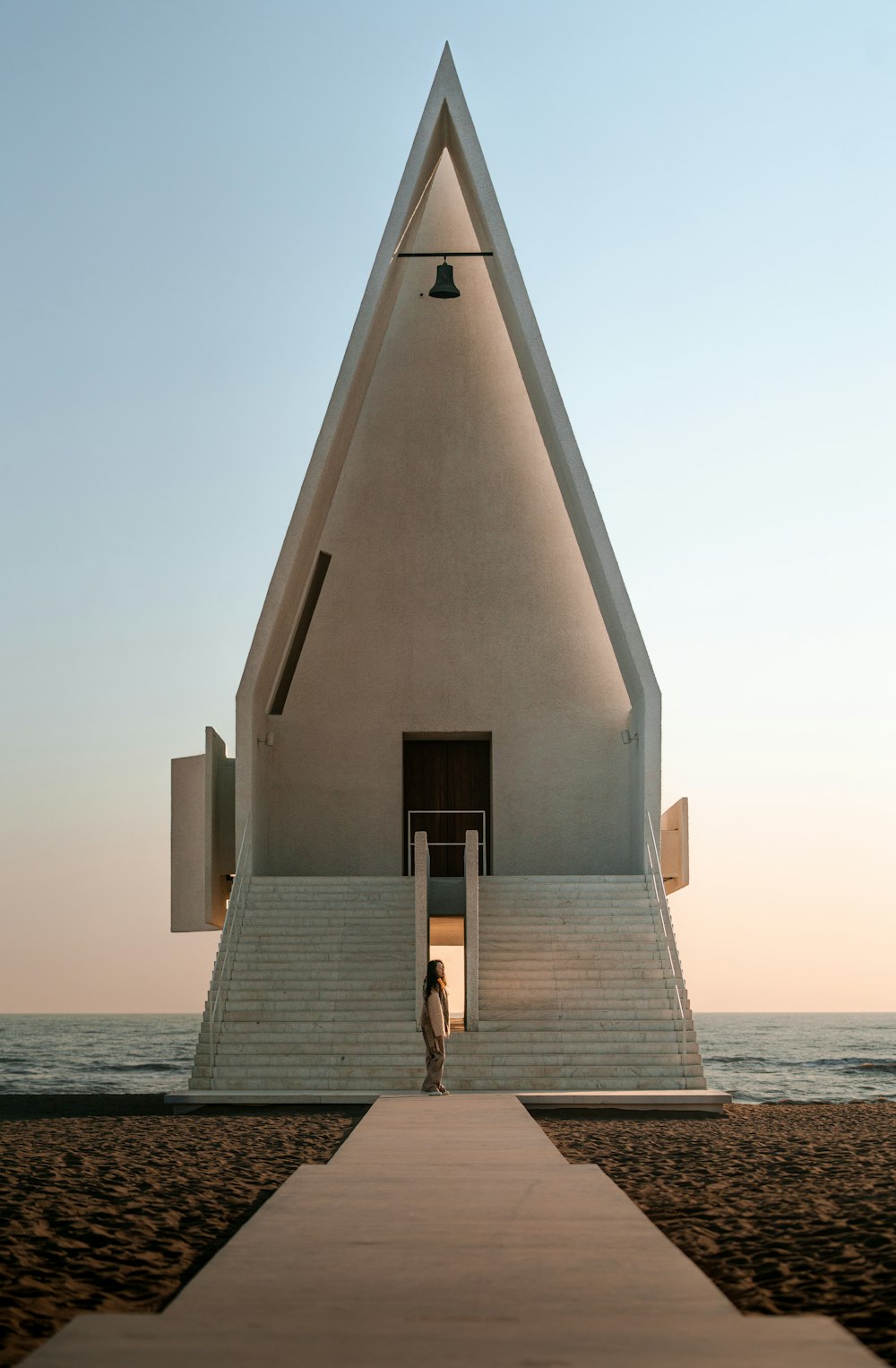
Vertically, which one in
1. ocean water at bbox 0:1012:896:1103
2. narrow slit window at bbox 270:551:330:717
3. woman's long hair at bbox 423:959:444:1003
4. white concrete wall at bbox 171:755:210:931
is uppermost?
narrow slit window at bbox 270:551:330:717

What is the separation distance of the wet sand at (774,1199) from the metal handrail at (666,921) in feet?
8.84

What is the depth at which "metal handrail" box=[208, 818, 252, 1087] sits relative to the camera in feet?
46.2

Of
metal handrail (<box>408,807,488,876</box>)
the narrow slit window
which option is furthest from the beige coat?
the narrow slit window

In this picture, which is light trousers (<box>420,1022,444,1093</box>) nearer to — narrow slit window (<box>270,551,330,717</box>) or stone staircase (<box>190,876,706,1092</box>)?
stone staircase (<box>190,876,706,1092</box>)

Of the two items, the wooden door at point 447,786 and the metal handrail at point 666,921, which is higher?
the wooden door at point 447,786

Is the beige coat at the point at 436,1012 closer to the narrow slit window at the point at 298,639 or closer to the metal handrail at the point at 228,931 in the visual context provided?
the metal handrail at the point at 228,931

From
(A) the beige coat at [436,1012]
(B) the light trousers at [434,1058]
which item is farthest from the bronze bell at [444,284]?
(B) the light trousers at [434,1058]

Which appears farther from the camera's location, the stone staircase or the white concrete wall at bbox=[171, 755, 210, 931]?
the white concrete wall at bbox=[171, 755, 210, 931]

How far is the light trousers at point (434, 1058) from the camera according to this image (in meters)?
12.4

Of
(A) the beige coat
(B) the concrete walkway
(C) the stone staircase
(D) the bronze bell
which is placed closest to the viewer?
(B) the concrete walkway

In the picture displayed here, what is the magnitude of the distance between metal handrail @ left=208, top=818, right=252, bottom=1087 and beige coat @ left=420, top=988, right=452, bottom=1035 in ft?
8.12

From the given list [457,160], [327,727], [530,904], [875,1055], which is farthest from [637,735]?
[875,1055]

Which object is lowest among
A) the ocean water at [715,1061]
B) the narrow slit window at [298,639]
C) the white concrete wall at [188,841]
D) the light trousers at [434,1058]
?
the ocean water at [715,1061]

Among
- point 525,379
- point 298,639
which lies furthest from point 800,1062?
point 525,379
